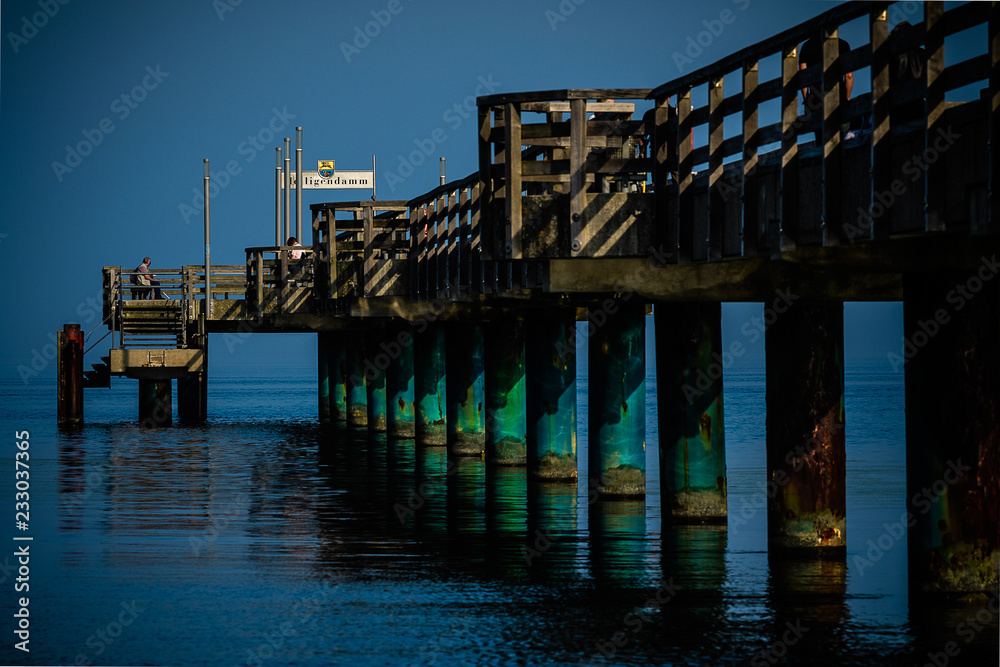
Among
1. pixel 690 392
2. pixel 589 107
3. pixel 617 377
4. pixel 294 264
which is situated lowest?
pixel 690 392

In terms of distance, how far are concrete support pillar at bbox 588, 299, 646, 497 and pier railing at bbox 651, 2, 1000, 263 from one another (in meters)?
4.44

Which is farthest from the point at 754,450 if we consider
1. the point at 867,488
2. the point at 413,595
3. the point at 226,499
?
the point at 413,595

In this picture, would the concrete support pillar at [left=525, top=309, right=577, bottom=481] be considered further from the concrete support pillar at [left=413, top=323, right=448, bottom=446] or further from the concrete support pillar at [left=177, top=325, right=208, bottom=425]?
the concrete support pillar at [left=177, top=325, right=208, bottom=425]

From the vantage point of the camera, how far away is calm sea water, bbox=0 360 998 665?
1044cm

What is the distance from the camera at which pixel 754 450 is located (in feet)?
105

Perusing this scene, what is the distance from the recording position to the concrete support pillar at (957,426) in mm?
10898

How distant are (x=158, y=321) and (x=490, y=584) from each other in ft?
90.6

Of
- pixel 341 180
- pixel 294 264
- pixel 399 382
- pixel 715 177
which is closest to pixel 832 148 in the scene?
pixel 715 177

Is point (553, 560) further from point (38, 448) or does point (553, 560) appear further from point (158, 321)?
point (158, 321)

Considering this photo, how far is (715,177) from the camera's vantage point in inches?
487

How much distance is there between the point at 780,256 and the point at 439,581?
14.3 feet

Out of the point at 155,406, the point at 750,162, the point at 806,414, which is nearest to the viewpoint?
the point at 750,162

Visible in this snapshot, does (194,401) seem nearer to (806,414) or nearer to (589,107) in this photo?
(589,107)

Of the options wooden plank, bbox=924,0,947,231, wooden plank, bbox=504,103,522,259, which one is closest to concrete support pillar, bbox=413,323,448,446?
wooden plank, bbox=504,103,522,259
